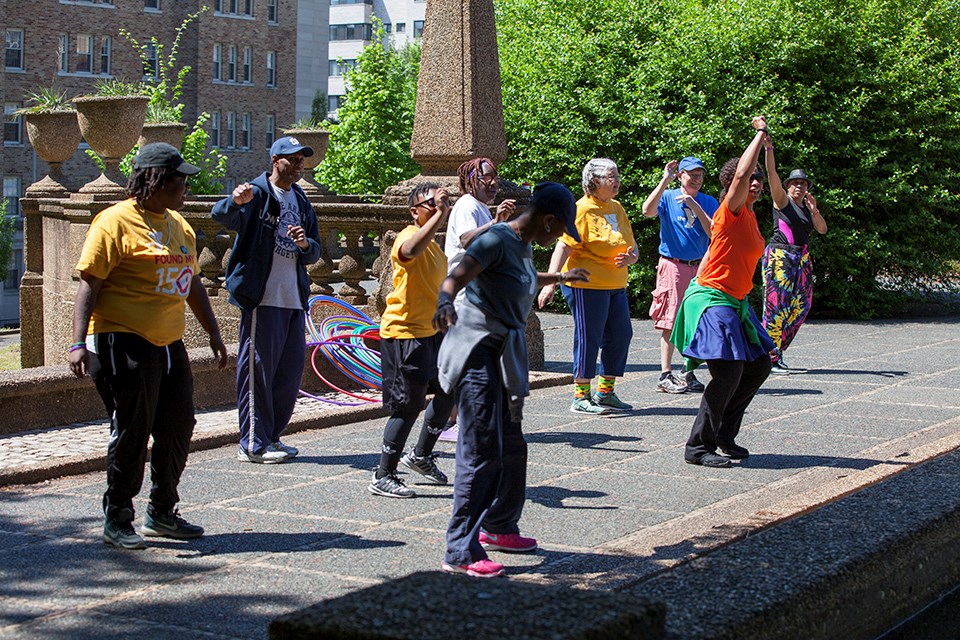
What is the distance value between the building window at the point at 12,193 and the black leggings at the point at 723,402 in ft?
178

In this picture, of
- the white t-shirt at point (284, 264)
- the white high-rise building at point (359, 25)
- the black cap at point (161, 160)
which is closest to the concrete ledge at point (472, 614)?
the black cap at point (161, 160)

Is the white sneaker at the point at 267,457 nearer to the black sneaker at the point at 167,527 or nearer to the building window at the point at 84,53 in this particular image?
the black sneaker at the point at 167,527

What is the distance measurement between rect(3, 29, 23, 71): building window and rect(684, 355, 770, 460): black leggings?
54.4 m

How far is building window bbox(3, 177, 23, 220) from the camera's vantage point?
58.8 metres

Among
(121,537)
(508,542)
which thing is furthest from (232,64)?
(508,542)

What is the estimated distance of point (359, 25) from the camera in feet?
354

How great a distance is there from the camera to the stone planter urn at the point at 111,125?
16.9 metres

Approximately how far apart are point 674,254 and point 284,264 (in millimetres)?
4197

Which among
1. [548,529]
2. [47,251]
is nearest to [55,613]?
[548,529]

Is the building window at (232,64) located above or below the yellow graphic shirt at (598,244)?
above

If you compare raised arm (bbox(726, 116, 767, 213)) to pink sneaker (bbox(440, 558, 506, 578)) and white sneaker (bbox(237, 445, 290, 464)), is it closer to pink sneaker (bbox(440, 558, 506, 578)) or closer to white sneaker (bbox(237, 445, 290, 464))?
white sneaker (bbox(237, 445, 290, 464))

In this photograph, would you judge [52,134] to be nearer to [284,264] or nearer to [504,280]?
[284,264]

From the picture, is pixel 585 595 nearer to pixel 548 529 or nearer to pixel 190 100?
pixel 548 529

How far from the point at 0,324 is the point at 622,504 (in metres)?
52.4
